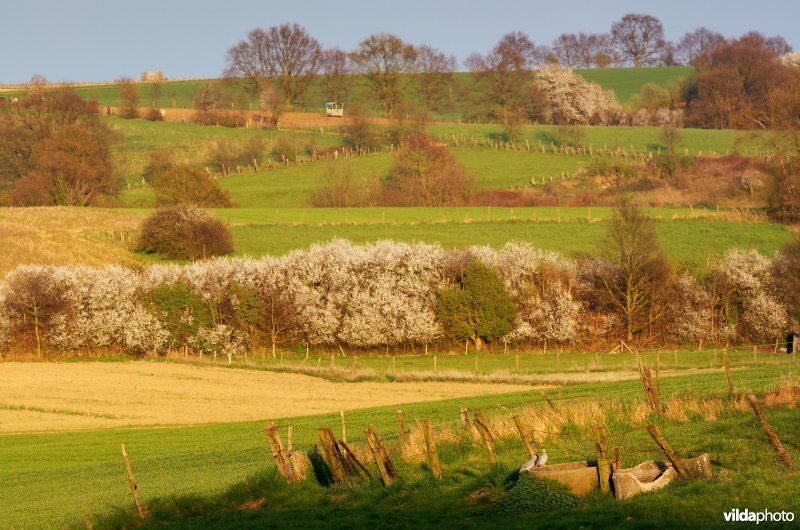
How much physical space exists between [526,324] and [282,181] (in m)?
51.1

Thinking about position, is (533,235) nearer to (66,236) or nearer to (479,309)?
(479,309)

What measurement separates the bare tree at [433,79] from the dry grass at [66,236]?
58.0 metres

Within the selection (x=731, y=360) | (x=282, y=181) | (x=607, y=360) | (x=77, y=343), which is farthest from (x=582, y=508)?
(x=282, y=181)

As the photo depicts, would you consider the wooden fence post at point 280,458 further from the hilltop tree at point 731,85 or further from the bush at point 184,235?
the hilltop tree at point 731,85

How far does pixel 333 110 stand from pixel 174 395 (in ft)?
308

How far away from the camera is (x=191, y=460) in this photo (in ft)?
90.5

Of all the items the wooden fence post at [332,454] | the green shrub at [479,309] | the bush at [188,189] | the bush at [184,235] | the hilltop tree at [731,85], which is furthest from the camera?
the hilltop tree at [731,85]

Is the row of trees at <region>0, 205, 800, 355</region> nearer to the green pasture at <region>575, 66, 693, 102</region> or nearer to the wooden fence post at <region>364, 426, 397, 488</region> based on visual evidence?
the wooden fence post at <region>364, 426, 397, 488</region>

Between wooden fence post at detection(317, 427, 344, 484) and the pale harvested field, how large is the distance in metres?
18.0

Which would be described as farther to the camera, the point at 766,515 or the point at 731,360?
the point at 731,360

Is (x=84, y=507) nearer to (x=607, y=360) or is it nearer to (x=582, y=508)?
(x=582, y=508)

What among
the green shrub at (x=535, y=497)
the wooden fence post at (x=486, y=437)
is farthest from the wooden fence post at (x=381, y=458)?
the green shrub at (x=535, y=497)

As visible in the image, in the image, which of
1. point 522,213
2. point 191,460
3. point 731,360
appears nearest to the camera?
point 191,460

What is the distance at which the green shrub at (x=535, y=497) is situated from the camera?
51.7ft
